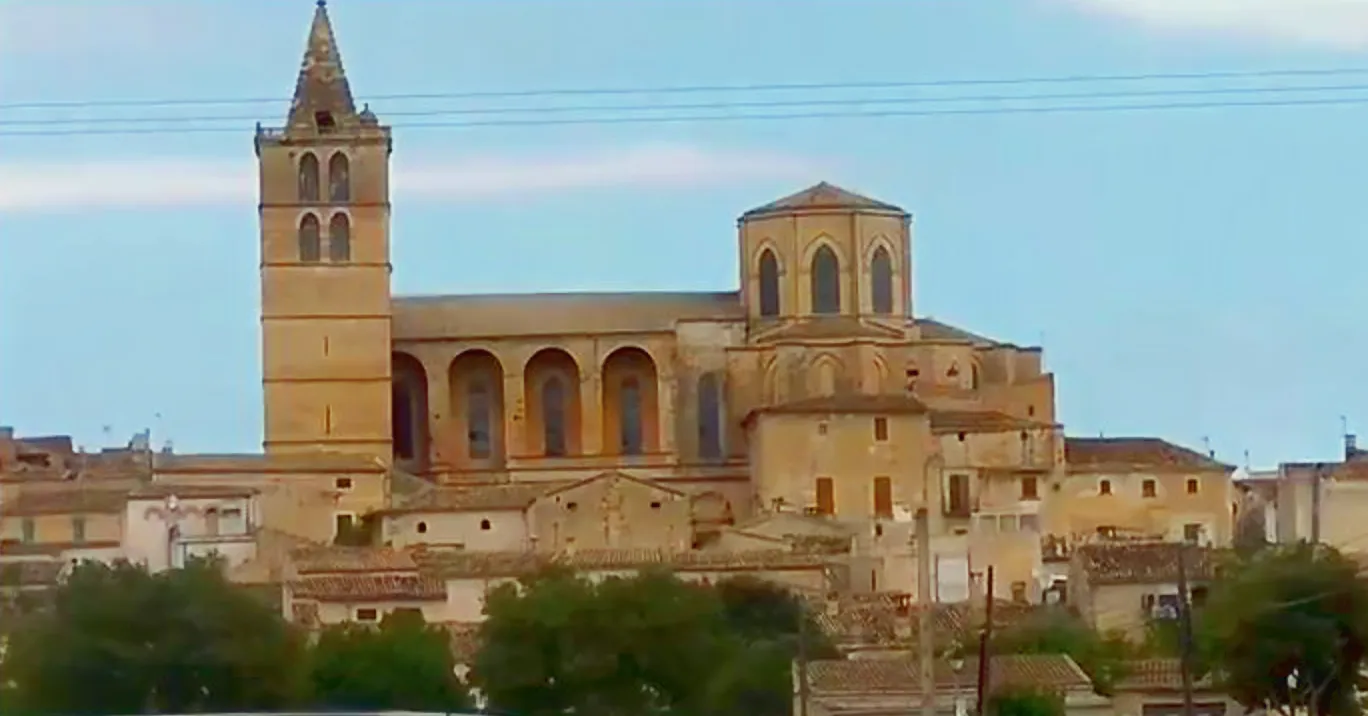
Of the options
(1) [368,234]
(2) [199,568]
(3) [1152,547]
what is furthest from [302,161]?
(2) [199,568]

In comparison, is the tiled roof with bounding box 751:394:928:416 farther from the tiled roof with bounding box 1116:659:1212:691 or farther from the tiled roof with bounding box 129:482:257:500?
the tiled roof with bounding box 1116:659:1212:691

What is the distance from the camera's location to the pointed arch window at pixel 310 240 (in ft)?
211

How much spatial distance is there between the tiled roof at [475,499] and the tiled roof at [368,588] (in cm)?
722

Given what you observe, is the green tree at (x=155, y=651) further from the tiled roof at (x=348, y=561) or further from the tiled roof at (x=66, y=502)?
the tiled roof at (x=66, y=502)

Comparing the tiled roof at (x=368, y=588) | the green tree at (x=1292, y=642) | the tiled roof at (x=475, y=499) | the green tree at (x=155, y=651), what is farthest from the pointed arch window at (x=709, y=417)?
the green tree at (x=1292, y=642)

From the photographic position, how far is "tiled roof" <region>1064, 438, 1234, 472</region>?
58.3 m

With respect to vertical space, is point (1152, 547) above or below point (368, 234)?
below

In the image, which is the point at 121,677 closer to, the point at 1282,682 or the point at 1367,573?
the point at 1282,682

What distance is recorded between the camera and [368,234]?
64.6 metres

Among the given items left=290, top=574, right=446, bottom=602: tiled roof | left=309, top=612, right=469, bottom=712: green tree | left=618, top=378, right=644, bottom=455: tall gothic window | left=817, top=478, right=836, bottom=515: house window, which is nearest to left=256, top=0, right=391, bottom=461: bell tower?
left=618, top=378, right=644, bottom=455: tall gothic window

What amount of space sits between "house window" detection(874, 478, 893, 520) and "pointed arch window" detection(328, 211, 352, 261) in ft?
38.4

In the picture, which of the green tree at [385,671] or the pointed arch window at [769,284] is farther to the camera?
the pointed arch window at [769,284]

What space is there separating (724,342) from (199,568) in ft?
83.0

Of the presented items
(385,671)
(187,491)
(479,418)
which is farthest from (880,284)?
(385,671)
